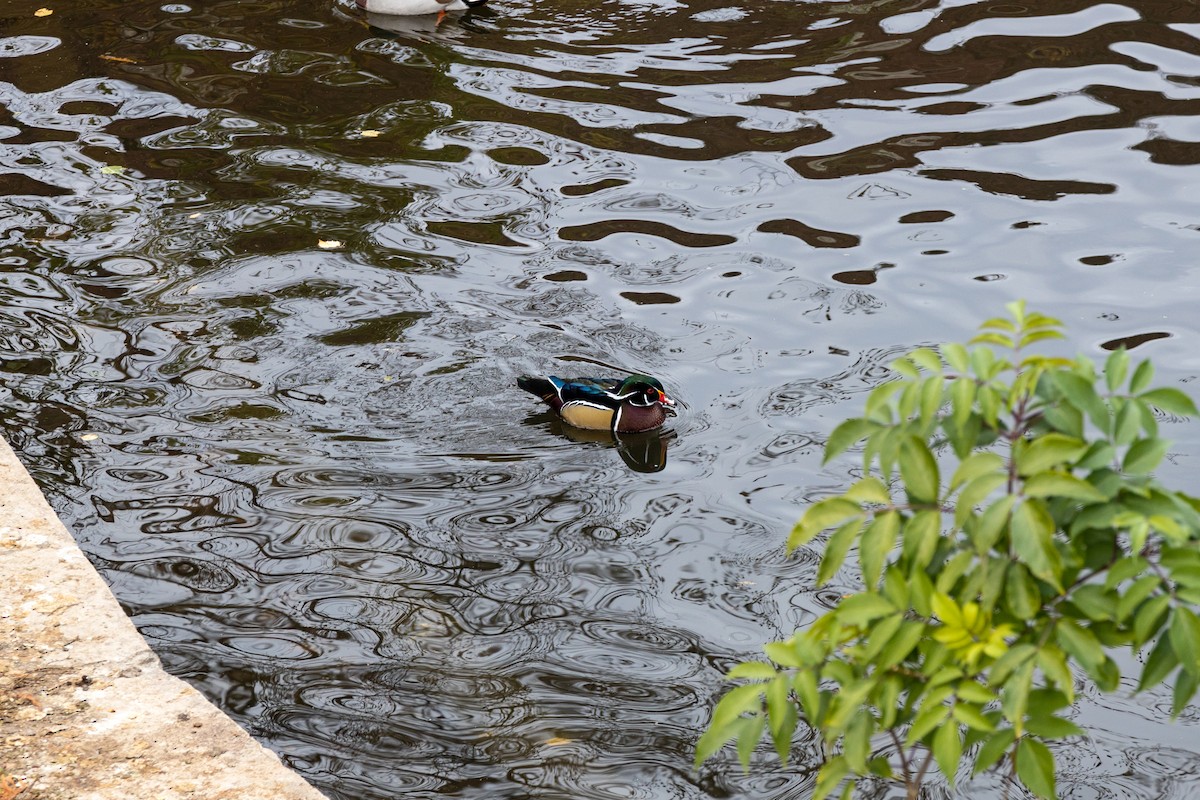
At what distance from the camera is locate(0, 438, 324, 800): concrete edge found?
11.9 ft

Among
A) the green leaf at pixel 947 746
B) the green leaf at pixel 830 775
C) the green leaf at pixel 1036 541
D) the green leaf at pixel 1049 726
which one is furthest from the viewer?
the green leaf at pixel 830 775

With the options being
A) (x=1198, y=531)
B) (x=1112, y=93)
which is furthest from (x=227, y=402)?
(x=1112, y=93)

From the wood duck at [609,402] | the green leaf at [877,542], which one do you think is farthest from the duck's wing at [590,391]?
the green leaf at [877,542]

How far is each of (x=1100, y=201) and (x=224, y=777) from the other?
21.7ft

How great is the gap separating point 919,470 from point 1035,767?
0.60m

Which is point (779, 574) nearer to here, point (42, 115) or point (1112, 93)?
point (1112, 93)

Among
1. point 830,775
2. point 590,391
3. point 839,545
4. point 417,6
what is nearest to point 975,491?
point 839,545

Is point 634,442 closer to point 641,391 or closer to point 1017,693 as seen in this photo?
point 641,391

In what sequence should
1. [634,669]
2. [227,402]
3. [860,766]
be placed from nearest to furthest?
[860,766] → [634,669] → [227,402]

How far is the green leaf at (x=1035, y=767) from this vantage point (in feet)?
8.07

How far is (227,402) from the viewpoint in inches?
260

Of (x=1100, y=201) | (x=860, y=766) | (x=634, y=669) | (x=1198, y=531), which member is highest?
(x=1198, y=531)

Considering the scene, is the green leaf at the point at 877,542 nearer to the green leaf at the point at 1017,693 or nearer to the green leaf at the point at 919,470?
the green leaf at the point at 919,470

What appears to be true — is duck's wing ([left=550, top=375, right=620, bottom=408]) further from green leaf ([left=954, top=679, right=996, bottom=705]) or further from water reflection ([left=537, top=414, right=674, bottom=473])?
green leaf ([left=954, top=679, right=996, bottom=705])
